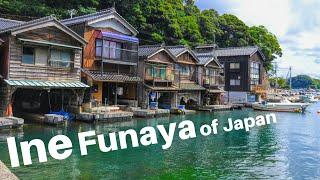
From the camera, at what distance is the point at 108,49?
33000 millimetres

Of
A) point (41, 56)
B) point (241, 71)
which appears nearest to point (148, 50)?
point (41, 56)

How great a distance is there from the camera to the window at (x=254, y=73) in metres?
61.6

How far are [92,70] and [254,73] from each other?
38.8 metres

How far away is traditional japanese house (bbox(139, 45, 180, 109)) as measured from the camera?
36375 millimetres

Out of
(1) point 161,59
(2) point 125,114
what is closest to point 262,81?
(1) point 161,59

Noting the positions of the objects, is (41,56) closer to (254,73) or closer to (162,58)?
(162,58)

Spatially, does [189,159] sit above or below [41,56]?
below

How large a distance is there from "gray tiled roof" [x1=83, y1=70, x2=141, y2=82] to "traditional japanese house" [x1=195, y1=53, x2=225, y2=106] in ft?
45.3

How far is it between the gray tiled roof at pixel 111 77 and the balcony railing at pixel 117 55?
1.27 meters

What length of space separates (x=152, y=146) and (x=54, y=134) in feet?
21.1

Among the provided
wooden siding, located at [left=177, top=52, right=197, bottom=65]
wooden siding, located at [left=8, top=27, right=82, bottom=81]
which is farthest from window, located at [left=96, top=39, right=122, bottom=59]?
wooden siding, located at [left=177, top=52, right=197, bottom=65]

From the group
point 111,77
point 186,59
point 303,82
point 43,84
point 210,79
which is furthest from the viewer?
point 303,82

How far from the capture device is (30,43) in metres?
24.8

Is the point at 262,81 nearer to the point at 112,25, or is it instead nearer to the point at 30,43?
the point at 112,25
